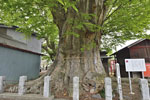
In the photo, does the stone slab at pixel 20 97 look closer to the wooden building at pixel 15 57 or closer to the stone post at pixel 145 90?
the wooden building at pixel 15 57

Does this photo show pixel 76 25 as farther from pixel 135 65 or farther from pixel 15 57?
pixel 15 57

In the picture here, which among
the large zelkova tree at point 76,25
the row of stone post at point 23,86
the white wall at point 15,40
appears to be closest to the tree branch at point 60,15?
the large zelkova tree at point 76,25

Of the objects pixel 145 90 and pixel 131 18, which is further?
pixel 131 18

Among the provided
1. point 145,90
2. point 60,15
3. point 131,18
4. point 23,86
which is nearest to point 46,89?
point 23,86

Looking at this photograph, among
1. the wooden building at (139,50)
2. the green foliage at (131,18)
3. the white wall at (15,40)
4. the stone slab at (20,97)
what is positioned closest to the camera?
the stone slab at (20,97)

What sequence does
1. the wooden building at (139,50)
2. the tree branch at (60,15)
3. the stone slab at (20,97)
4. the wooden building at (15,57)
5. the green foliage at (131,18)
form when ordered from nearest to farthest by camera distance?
1. the stone slab at (20,97)
2. the green foliage at (131,18)
3. the tree branch at (60,15)
4. the wooden building at (15,57)
5. the wooden building at (139,50)

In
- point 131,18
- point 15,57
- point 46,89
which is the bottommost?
point 46,89

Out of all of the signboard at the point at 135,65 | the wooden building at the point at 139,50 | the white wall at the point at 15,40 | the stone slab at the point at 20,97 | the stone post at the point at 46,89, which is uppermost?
the white wall at the point at 15,40

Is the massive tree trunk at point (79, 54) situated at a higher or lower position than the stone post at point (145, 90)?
higher

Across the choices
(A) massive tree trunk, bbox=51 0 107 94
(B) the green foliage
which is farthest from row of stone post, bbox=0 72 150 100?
(B) the green foliage

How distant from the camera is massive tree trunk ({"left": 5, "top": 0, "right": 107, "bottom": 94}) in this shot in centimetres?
444

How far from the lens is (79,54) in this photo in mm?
5121

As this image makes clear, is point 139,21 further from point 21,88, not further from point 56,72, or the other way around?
point 21,88

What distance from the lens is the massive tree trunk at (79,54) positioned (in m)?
4.44
